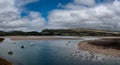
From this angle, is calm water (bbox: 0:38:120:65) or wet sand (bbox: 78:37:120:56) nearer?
calm water (bbox: 0:38:120:65)

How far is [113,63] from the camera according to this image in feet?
149

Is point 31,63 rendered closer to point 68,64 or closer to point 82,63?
point 68,64

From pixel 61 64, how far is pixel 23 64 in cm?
877

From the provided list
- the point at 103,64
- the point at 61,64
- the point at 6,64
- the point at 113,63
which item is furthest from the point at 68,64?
the point at 6,64

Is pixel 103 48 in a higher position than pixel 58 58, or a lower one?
higher

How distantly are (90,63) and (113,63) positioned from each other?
5583mm

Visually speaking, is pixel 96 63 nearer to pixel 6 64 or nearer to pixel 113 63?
pixel 113 63

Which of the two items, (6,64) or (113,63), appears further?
(113,63)

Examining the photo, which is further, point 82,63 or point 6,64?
point 82,63

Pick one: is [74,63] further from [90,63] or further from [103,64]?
[103,64]

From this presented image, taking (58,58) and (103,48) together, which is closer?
(58,58)

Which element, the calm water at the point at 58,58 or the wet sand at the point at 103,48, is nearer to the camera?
the calm water at the point at 58,58

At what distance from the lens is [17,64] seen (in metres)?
43.4

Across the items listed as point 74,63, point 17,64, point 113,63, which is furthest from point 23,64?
point 113,63
